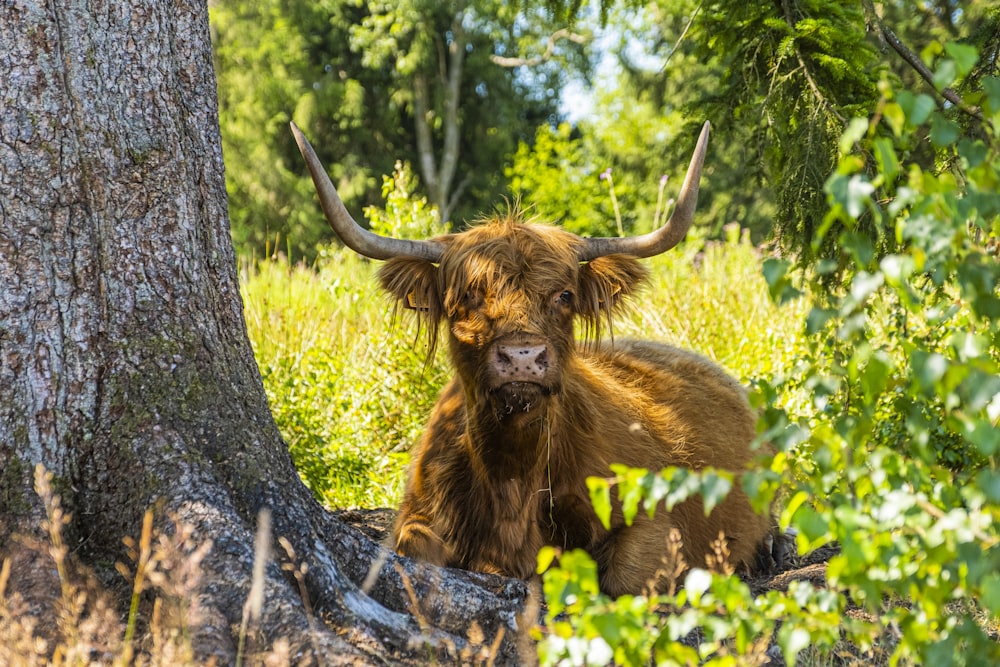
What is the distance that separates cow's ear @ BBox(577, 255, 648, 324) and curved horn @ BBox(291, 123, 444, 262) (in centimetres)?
67

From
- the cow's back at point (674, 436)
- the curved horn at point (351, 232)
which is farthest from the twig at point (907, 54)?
the curved horn at point (351, 232)

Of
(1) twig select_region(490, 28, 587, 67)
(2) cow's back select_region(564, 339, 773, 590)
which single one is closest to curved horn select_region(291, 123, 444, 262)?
(2) cow's back select_region(564, 339, 773, 590)

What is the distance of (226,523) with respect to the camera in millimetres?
2898

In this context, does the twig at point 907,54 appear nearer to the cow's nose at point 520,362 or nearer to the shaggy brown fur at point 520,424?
the shaggy brown fur at point 520,424

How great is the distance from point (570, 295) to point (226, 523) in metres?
2.00

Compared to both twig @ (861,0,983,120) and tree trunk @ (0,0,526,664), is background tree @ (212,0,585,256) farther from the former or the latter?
tree trunk @ (0,0,526,664)

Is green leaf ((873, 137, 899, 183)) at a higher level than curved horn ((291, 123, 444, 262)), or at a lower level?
higher

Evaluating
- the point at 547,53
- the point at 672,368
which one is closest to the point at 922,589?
the point at 672,368

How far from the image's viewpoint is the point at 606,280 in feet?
15.5

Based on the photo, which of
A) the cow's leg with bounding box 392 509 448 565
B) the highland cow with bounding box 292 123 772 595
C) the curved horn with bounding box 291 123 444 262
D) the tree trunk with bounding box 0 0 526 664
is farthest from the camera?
the cow's leg with bounding box 392 509 448 565

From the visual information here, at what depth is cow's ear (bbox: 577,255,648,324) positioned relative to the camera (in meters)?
4.69

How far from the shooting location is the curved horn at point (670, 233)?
13.9 ft

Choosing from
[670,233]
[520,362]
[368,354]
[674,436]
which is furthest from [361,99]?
[520,362]

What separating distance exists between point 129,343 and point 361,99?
25.9m
